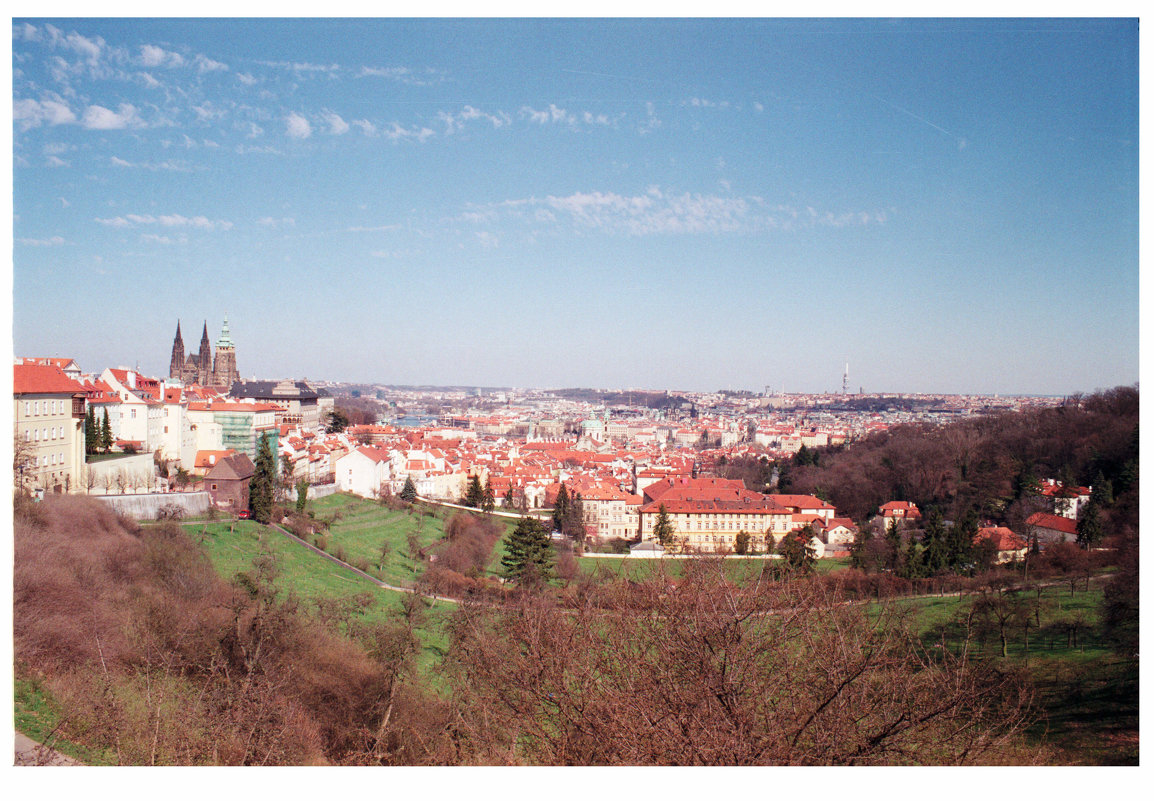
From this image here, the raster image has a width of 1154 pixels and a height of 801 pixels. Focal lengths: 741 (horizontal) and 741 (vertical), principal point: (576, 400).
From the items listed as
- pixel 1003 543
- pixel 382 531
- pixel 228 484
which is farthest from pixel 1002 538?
pixel 228 484

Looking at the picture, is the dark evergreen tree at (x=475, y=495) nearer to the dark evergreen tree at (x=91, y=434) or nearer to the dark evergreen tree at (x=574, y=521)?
the dark evergreen tree at (x=574, y=521)

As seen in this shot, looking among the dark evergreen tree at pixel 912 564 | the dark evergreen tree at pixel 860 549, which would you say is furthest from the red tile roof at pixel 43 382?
the dark evergreen tree at pixel 912 564

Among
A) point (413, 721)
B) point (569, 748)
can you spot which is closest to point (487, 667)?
point (413, 721)

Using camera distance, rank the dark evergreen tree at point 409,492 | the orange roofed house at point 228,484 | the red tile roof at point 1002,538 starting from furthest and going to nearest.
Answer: the dark evergreen tree at point 409,492, the red tile roof at point 1002,538, the orange roofed house at point 228,484

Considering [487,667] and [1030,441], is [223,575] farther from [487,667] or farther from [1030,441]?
[1030,441]

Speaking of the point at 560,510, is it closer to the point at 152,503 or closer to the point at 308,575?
the point at 308,575

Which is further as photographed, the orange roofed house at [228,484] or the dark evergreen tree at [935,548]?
the dark evergreen tree at [935,548]

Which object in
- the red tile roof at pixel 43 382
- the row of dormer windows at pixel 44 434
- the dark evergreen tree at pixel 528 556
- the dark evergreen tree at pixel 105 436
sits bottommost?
the dark evergreen tree at pixel 528 556
